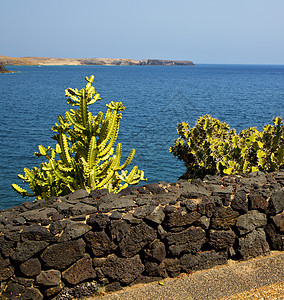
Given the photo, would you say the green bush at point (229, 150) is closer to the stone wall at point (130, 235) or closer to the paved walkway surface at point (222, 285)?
the stone wall at point (130, 235)

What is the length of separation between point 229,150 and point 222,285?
3818 mm

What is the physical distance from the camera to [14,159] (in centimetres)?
2100

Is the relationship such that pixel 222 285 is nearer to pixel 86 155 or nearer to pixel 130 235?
pixel 130 235

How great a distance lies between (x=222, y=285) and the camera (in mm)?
5258

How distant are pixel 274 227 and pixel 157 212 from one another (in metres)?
2.20

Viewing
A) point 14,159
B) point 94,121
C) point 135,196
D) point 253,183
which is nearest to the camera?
point 135,196

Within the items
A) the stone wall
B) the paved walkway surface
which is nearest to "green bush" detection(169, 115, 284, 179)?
the stone wall

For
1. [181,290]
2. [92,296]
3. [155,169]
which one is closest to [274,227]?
[181,290]

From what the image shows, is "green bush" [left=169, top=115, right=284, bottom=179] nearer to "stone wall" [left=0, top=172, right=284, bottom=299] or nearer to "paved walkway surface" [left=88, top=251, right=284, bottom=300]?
"stone wall" [left=0, top=172, right=284, bottom=299]

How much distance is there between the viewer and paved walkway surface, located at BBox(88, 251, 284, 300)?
16.5 feet

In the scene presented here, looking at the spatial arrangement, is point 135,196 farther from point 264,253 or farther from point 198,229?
point 264,253

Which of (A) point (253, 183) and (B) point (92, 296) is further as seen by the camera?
(A) point (253, 183)

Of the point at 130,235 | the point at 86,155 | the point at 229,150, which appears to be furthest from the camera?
the point at 229,150

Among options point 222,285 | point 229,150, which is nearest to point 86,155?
point 229,150
